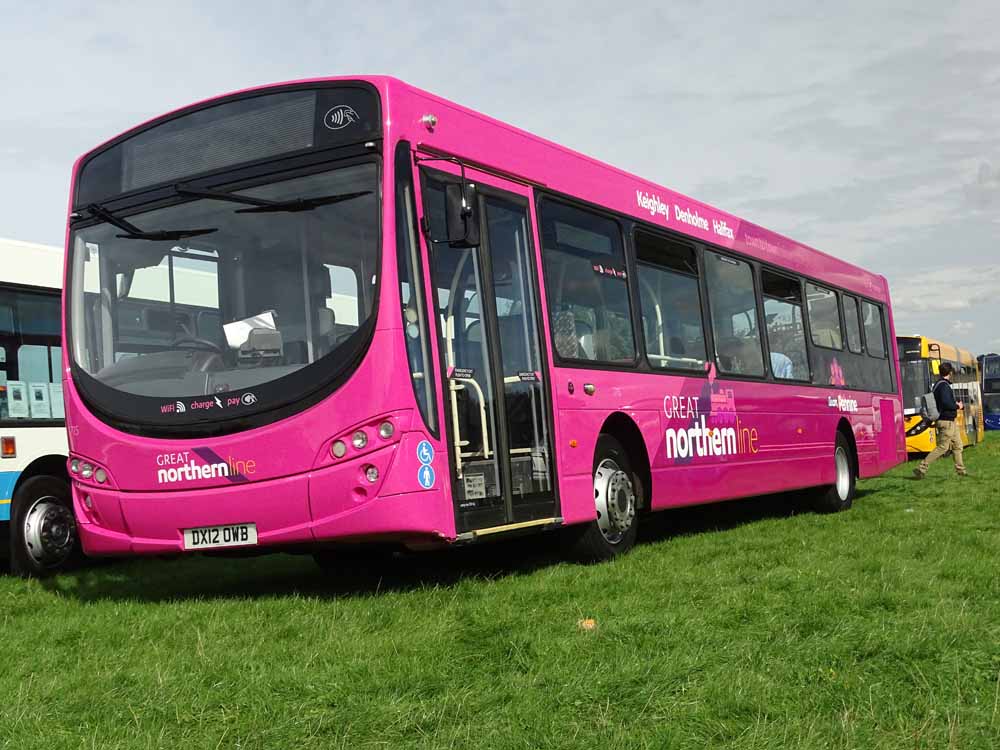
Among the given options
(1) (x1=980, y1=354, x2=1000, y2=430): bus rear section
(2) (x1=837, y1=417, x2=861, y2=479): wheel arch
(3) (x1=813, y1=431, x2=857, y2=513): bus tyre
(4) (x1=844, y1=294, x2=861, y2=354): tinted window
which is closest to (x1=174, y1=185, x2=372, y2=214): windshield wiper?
(3) (x1=813, y1=431, x2=857, y2=513): bus tyre

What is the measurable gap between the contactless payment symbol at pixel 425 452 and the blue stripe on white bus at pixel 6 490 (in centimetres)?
475

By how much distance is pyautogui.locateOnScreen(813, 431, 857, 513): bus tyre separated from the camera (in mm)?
15266

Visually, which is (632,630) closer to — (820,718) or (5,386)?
(820,718)

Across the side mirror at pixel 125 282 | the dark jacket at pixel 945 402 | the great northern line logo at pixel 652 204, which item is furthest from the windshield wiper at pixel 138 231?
the dark jacket at pixel 945 402

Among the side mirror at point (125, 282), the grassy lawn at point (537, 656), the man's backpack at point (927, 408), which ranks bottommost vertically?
the grassy lawn at point (537, 656)

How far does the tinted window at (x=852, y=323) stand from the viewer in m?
16.7

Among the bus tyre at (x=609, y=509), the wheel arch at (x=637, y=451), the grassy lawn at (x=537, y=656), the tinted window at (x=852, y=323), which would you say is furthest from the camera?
the tinted window at (x=852, y=323)

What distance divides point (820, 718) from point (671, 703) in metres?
0.55

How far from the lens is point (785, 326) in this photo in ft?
46.9

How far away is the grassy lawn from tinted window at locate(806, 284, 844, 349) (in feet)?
19.5

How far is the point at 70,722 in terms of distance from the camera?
494 cm

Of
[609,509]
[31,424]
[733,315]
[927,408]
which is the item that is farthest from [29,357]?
[927,408]

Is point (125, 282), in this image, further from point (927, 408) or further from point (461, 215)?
point (927, 408)

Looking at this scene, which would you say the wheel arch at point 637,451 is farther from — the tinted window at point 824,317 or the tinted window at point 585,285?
the tinted window at point 824,317
